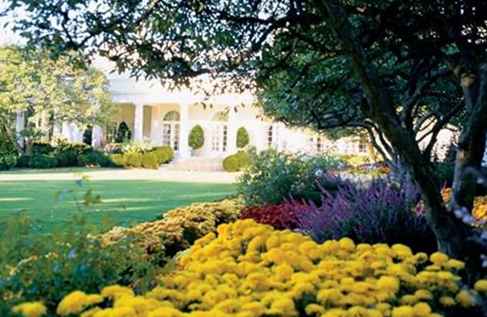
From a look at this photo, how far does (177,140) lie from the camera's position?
139 feet

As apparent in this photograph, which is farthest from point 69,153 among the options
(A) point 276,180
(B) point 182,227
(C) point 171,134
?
(B) point 182,227

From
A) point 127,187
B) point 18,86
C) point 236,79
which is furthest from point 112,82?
point 236,79

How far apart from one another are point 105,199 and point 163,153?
21337mm

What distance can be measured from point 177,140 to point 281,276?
3928 cm

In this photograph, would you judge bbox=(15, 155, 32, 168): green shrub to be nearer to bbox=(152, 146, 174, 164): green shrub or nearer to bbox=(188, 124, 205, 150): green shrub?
bbox=(152, 146, 174, 164): green shrub

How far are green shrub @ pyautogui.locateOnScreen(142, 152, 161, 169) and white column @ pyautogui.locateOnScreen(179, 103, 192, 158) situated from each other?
148 inches

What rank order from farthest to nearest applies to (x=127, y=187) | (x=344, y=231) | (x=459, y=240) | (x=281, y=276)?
(x=127, y=187) → (x=344, y=231) → (x=459, y=240) → (x=281, y=276)

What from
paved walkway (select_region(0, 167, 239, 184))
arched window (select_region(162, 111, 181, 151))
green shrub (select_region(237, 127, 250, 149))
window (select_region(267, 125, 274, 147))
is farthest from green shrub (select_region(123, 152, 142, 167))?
window (select_region(267, 125, 274, 147))

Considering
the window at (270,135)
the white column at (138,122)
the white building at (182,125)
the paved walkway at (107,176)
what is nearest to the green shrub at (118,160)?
the white building at (182,125)

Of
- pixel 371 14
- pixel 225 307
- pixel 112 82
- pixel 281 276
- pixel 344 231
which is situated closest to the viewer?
pixel 225 307

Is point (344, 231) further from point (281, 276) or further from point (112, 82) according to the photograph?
point (112, 82)

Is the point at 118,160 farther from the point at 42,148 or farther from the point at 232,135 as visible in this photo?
the point at 232,135

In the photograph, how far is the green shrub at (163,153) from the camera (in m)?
36.7

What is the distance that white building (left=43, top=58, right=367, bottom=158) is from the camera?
125 feet
